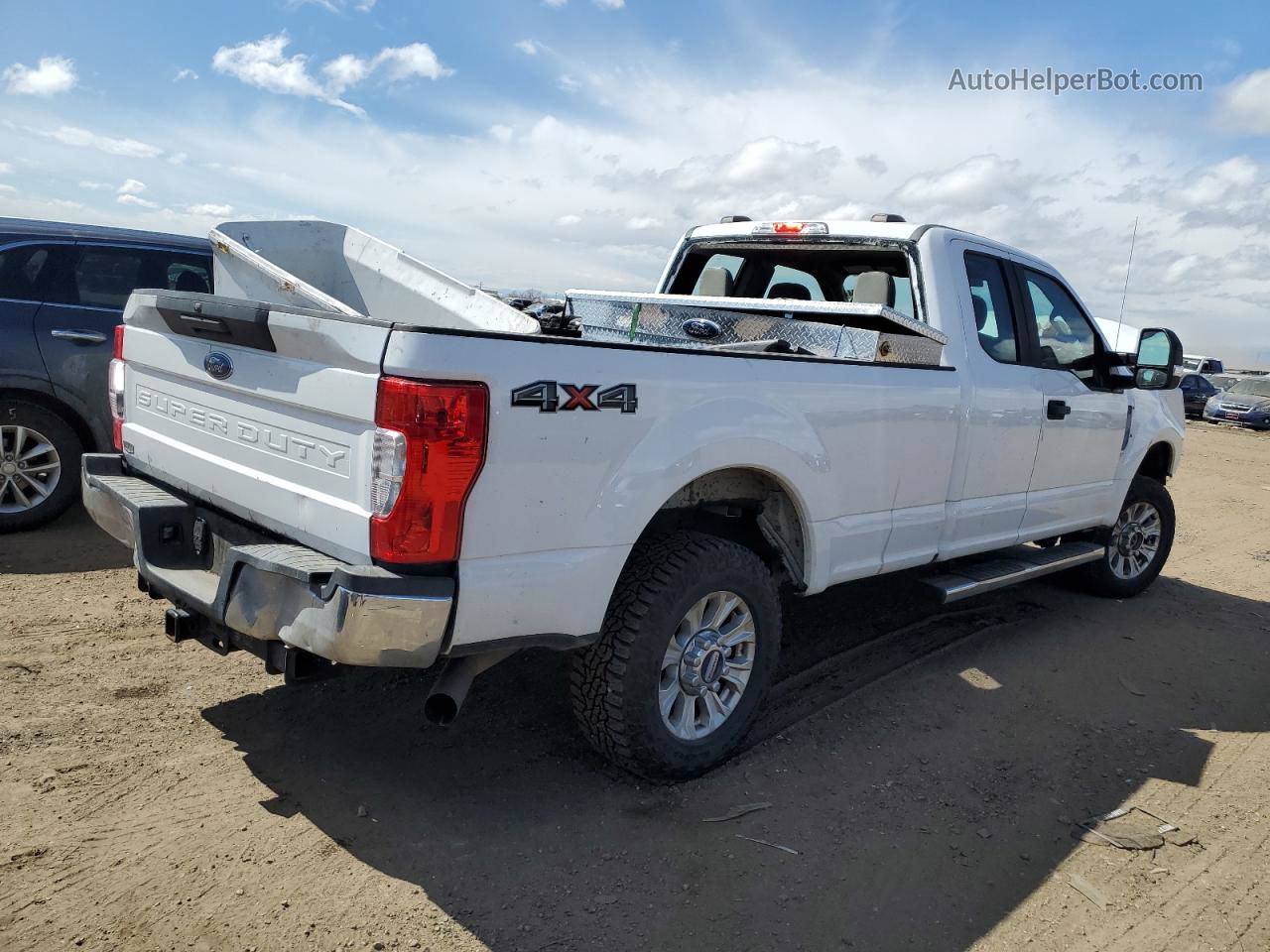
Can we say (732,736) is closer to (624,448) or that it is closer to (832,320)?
(624,448)

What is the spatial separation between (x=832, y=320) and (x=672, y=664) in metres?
2.00

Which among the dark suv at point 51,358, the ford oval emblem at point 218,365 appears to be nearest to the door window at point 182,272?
the dark suv at point 51,358

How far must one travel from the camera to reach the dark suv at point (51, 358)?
5672 mm

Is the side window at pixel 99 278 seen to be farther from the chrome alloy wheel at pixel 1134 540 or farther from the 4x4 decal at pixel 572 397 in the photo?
the chrome alloy wheel at pixel 1134 540

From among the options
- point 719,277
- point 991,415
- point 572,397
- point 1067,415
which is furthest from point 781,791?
point 719,277

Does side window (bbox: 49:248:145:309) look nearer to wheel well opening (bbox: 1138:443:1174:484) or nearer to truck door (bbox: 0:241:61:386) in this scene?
truck door (bbox: 0:241:61:386)

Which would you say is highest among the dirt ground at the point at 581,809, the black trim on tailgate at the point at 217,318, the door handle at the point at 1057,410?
the black trim on tailgate at the point at 217,318

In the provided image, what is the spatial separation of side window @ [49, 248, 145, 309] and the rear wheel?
75 centimetres

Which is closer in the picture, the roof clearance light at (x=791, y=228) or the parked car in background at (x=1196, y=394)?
the roof clearance light at (x=791, y=228)

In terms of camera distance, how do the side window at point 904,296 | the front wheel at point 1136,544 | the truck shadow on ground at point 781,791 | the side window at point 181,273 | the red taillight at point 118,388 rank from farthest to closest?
the side window at point 181,273
the front wheel at point 1136,544
the side window at point 904,296
the red taillight at point 118,388
the truck shadow on ground at point 781,791

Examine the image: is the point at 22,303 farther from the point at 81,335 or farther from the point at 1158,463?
the point at 1158,463

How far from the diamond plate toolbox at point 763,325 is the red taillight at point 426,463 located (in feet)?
4.28

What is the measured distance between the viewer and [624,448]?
2900 mm

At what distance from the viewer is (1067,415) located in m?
5.13
